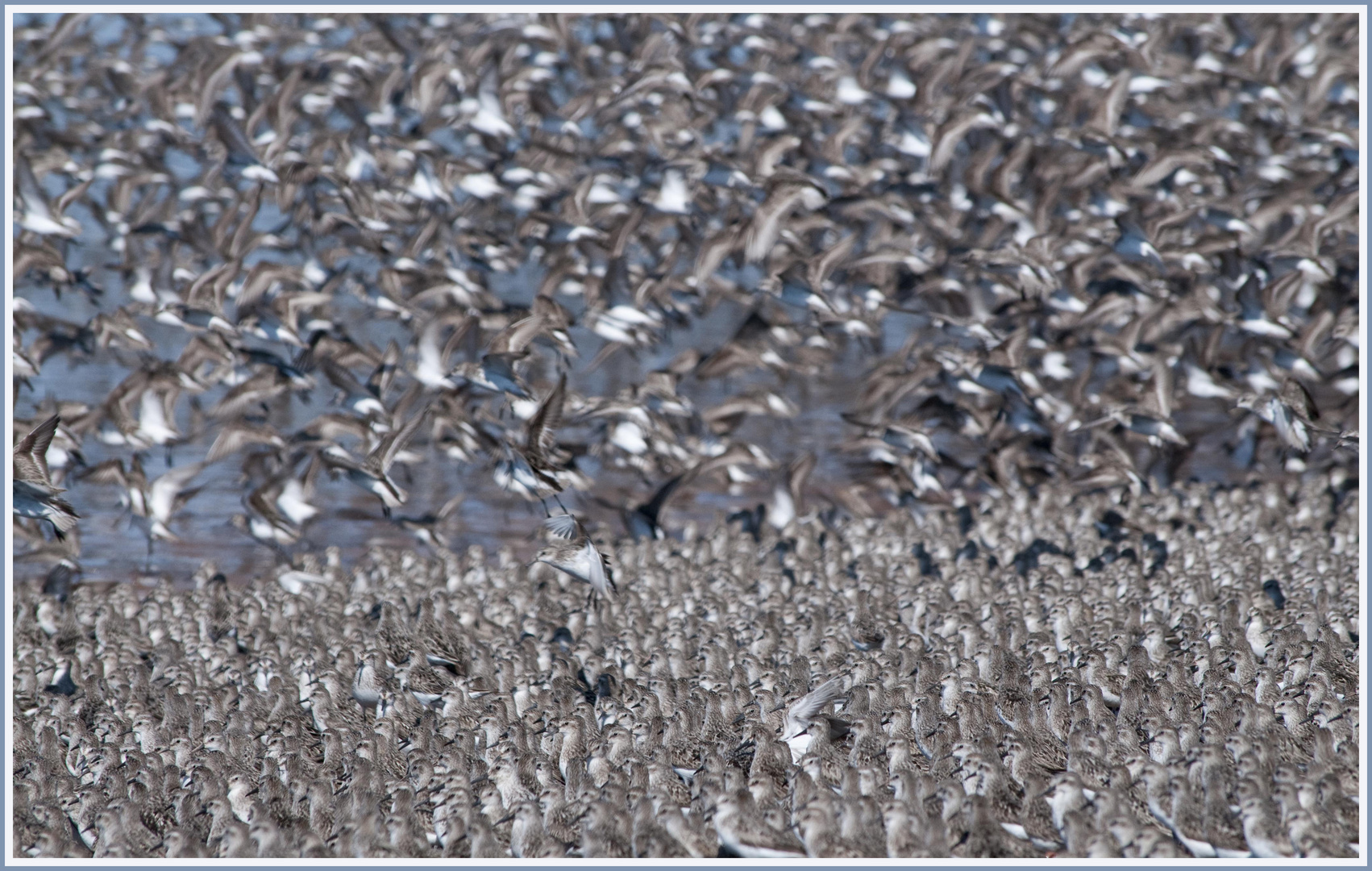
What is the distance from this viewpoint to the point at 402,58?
1133 inches

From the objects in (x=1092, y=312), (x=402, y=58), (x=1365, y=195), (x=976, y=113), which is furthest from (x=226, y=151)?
(x=1365, y=195)

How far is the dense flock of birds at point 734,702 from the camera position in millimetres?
7539

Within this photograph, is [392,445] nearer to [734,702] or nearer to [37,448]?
[37,448]

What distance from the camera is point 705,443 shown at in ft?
57.8

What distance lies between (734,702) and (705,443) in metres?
8.12

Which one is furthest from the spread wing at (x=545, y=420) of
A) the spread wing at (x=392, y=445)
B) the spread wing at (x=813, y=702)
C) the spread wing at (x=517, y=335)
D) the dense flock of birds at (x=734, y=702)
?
the spread wing at (x=392, y=445)

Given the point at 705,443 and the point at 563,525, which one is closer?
the point at 563,525

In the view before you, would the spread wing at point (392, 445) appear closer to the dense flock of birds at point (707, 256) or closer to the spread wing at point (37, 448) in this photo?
the dense flock of birds at point (707, 256)

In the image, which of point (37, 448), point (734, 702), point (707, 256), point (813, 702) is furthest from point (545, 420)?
point (707, 256)

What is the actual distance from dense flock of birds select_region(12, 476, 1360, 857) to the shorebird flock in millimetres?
44

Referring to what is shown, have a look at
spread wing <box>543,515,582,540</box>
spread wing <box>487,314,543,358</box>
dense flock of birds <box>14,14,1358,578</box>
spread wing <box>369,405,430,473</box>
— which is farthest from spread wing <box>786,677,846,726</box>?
spread wing <box>369,405,430,473</box>

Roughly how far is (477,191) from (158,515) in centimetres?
903

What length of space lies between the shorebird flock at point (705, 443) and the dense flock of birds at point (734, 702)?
0.04 m

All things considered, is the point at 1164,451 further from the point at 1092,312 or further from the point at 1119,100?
the point at 1119,100
